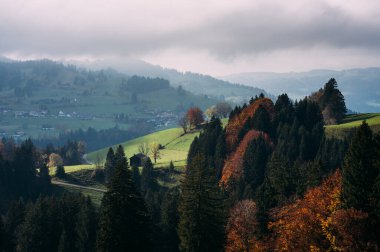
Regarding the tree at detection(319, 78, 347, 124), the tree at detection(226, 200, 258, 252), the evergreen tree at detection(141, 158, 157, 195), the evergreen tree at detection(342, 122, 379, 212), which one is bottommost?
the evergreen tree at detection(141, 158, 157, 195)

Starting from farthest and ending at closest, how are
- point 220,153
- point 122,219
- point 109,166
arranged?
point 109,166 < point 220,153 < point 122,219

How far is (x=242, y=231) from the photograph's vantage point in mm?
59094

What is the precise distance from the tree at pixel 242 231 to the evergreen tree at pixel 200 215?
6.51 metres

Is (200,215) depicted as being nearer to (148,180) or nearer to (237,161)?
(237,161)

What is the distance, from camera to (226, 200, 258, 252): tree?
5822 cm

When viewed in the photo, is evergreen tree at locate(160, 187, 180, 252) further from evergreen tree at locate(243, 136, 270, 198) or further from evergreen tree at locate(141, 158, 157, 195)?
evergreen tree at locate(141, 158, 157, 195)

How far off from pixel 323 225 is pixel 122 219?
2175 cm

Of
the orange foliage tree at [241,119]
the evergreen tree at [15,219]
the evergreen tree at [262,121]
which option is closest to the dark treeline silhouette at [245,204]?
the evergreen tree at [15,219]

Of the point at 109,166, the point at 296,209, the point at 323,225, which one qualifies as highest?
the point at 323,225

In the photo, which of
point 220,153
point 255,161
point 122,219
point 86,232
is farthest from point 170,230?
point 220,153

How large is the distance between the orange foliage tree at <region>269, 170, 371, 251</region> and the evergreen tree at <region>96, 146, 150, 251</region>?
649 inches

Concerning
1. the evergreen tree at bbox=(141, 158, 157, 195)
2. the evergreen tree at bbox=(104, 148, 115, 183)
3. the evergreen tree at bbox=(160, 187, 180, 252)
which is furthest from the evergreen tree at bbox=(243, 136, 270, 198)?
the evergreen tree at bbox=(104, 148, 115, 183)

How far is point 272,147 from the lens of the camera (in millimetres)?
128250

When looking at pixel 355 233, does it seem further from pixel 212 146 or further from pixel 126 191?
pixel 212 146
